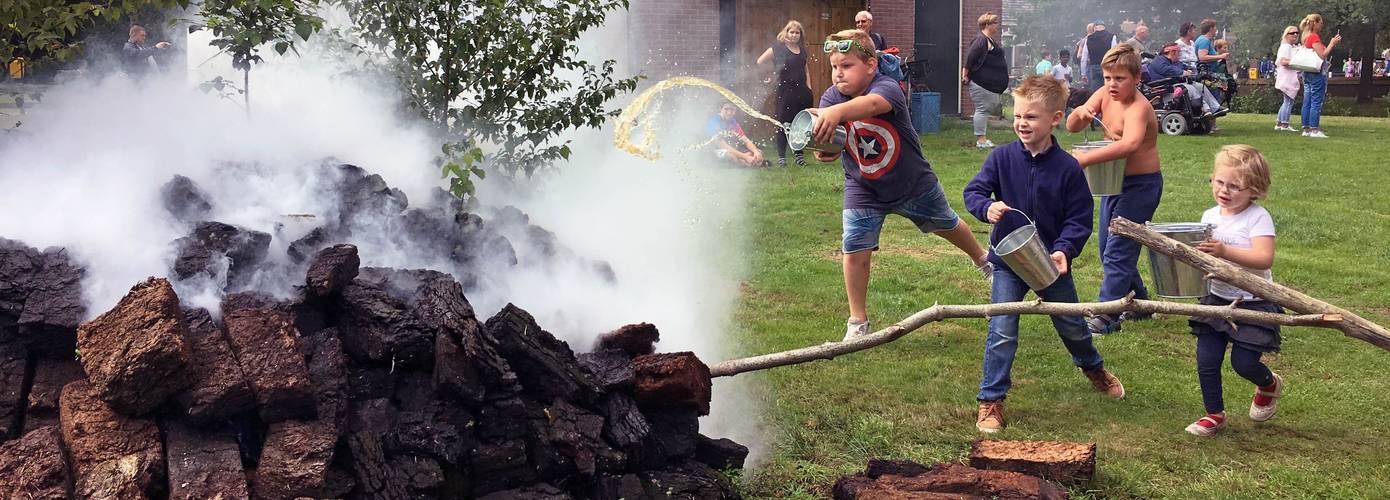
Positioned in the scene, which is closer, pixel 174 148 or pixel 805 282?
pixel 174 148

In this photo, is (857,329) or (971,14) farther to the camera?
(971,14)

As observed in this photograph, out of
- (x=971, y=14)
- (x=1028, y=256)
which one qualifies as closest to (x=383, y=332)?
(x=1028, y=256)

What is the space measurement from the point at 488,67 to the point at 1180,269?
304 centimetres

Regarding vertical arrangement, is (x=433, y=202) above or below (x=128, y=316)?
above

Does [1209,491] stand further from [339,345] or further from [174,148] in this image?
[174,148]

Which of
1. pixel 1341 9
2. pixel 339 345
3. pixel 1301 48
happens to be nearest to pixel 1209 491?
pixel 339 345

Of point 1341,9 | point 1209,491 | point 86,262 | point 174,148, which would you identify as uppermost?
point 1341,9

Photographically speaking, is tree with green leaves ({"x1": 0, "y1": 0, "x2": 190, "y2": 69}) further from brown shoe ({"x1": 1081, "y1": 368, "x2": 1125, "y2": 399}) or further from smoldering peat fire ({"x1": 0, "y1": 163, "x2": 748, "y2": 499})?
brown shoe ({"x1": 1081, "y1": 368, "x2": 1125, "y2": 399})

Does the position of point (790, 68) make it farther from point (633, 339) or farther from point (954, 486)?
point (954, 486)

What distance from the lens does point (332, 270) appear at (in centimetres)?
357

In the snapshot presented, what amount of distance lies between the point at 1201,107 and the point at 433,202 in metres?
13.6

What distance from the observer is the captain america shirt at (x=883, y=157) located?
516 cm

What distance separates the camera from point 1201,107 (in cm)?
1551

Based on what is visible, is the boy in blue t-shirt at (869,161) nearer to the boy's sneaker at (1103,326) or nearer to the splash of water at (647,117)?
the splash of water at (647,117)
